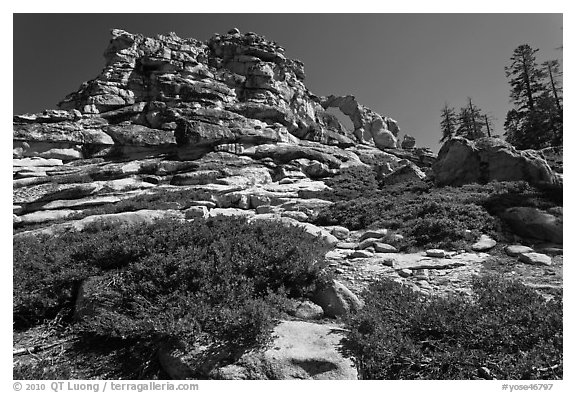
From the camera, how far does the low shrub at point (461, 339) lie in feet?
12.0

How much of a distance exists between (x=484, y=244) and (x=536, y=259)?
4.86ft

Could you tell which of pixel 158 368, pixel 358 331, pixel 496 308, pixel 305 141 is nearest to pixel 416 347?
pixel 358 331

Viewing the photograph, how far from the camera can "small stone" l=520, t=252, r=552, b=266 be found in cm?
713

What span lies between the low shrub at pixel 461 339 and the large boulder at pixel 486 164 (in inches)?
490

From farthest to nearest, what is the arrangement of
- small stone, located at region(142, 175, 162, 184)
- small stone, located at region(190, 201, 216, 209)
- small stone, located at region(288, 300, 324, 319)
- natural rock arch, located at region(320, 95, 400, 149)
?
natural rock arch, located at region(320, 95, 400, 149) < small stone, located at region(142, 175, 162, 184) < small stone, located at region(190, 201, 216, 209) < small stone, located at region(288, 300, 324, 319)

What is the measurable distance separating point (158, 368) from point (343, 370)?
2.52 m

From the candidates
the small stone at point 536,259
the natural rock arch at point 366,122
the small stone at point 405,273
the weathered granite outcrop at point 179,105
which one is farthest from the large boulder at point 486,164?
the natural rock arch at point 366,122

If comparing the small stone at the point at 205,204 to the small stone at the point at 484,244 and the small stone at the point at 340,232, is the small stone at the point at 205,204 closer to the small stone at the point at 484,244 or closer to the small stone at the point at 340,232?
Answer: the small stone at the point at 340,232

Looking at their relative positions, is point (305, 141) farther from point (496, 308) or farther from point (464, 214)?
point (496, 308)

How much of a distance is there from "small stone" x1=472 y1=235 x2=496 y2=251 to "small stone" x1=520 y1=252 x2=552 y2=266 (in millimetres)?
963

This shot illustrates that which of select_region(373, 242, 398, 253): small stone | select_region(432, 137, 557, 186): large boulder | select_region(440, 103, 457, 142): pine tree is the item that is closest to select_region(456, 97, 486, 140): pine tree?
select_region(440, 103, 457, 142): pine tree

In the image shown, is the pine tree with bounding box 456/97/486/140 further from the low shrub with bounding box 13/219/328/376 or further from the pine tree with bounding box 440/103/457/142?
the low shrub with bounding box 13/219/328/376

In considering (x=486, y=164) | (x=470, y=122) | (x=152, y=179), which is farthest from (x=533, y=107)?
(x=152, y=179)

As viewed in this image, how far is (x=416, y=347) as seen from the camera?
13.1ft
